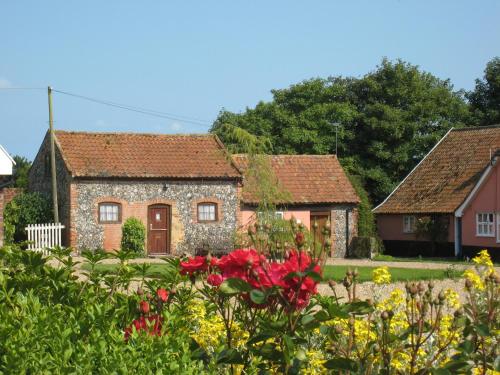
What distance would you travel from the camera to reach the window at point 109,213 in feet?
107

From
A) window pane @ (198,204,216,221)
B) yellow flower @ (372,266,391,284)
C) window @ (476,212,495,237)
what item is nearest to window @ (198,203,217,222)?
window pane @ (198,204,216,221)

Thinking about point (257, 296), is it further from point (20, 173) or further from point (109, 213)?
point (20, 173)

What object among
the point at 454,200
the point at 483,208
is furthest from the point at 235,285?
the point at 454,200

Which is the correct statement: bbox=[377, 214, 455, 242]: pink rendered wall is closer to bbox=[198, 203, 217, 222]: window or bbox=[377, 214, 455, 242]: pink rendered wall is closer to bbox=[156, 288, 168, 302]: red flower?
bbox=[198, 203, 217, 222]: window

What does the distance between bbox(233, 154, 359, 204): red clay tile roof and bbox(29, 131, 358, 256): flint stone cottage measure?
10 centimetres

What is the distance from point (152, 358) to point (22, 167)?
1749 inches

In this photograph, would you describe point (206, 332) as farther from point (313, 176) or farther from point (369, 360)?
point (313, 176)

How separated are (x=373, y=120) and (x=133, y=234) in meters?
20.4

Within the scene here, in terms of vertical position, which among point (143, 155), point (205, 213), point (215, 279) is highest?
point (143, 155)

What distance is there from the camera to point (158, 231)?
3319cm

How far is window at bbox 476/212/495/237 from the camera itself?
3316 cm

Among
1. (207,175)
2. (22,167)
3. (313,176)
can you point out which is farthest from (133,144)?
(22,167)

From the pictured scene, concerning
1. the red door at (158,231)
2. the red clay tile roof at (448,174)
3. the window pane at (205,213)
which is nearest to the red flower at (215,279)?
the red door at (158,231)

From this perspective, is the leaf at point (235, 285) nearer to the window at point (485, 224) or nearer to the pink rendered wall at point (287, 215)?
the pink rendered wall at point (287, 215)
